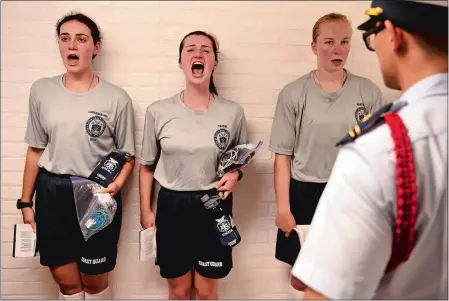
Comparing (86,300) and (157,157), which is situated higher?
(157,157)

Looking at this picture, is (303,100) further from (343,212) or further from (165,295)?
(165,295)

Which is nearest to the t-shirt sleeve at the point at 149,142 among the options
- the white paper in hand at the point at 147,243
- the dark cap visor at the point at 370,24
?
the white paper in hand at the point at 147,243

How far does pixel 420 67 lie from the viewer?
33.3 inches

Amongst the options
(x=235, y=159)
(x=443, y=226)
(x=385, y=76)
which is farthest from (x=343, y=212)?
(x=235, y=159)

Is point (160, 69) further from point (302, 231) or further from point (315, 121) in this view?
point (302, 231)

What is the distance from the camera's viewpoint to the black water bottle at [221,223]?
188cm

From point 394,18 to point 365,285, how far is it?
581 millimetres

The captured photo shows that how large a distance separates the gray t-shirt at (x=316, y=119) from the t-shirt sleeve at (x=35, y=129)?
1163 mm

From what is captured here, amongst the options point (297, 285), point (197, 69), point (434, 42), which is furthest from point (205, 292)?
point (434, 42)

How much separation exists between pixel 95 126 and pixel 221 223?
0.78 metres

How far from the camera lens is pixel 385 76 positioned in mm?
919

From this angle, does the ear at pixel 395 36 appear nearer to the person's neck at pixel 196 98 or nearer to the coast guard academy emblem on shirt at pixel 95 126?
the person's neck at pixel 196 98

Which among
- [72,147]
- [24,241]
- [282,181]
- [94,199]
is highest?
[72,147]

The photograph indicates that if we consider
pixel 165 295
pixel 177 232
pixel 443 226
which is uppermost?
pixel 443 226
